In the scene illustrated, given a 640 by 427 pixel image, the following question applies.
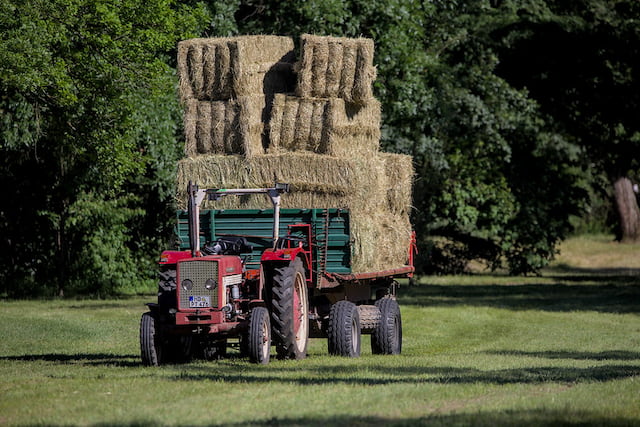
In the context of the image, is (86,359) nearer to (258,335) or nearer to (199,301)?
(199,301)

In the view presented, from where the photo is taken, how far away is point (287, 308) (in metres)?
14.5

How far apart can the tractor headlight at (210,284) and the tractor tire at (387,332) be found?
373 cm

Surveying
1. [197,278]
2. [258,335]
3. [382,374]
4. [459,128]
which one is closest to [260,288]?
[258,335]

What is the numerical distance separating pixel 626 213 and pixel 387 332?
139ft

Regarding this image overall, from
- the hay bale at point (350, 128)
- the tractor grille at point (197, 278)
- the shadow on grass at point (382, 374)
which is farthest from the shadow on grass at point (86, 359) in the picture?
the hay bale at point (350, 128)

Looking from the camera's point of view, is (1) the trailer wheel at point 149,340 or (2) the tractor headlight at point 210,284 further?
(1) the trailer wheel at point 149,340

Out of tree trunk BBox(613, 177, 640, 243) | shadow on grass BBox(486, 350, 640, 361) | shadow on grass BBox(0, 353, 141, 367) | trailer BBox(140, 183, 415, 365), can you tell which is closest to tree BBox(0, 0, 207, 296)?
shadow on grass BBox(0, 353, 141, 367)

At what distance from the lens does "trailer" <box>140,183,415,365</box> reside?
13922 millimetres

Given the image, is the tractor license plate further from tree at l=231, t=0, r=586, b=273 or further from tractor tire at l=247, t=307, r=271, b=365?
tree at l=231, t=0, r=586, b=273

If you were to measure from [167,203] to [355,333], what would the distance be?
16661 mm

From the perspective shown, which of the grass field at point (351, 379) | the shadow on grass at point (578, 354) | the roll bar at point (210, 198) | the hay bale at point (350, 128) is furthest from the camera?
the hay bale at point (350, 128)

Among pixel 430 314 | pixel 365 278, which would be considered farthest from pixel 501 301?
pixel 365 278

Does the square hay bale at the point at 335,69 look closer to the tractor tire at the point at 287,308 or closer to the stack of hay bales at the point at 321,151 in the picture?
the stack of hay bales at the point at 321,151

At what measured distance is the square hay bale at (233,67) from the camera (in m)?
18.8
